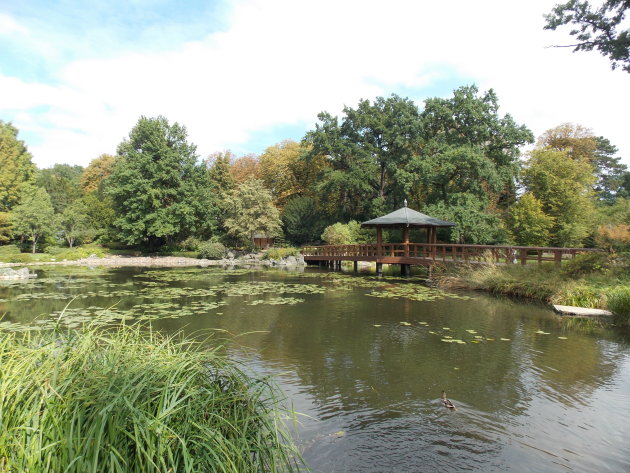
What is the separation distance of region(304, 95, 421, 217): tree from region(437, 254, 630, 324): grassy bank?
1260 cm

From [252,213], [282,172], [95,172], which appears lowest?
[252,213]

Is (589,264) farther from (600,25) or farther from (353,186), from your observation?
(353,186)

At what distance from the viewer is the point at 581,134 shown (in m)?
30.4

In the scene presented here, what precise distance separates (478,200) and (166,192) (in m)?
23.2

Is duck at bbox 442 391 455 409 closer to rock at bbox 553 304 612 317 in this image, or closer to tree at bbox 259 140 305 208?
rock at bbox 553 304 612 317

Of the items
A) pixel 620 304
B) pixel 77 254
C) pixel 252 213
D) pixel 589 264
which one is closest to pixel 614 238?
pixel 589 264

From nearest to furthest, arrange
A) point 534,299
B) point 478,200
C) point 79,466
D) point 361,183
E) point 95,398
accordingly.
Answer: point 79,466
point 95,398
point 534,299
point 478,200
point 361,183

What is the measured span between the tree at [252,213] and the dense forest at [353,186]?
0.11 m

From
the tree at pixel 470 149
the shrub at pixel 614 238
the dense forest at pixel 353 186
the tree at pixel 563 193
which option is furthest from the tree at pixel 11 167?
the tree at pixel 563 193

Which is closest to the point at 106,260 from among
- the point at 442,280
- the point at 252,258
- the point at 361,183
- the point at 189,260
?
the point at 189,260

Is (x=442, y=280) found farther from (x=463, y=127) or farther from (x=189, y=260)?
(x=189, y=260)

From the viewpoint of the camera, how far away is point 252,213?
1193 inches

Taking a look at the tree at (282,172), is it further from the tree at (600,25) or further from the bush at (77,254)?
the tree at (600,25)

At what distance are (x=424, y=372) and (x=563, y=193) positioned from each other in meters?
22.7
